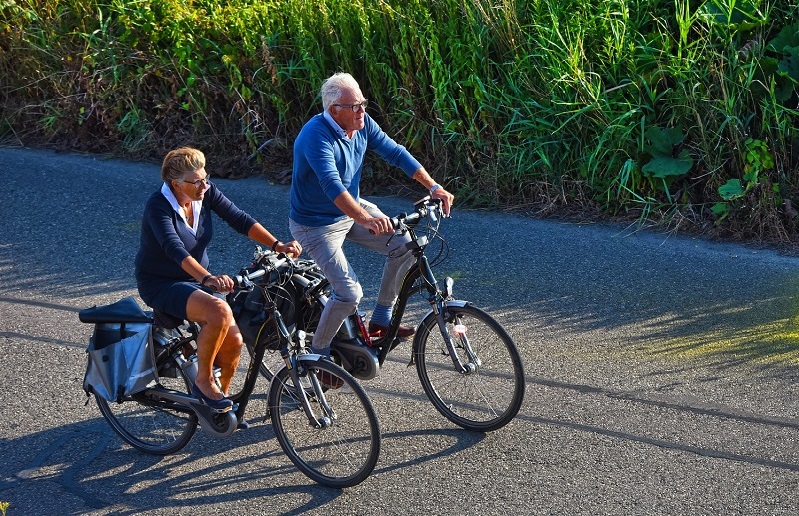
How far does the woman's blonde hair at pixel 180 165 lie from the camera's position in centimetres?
542

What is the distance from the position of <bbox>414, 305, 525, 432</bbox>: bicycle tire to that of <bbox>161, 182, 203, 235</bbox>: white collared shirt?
4.26 ft

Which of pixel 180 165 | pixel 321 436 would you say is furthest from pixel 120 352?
pixel 321 436

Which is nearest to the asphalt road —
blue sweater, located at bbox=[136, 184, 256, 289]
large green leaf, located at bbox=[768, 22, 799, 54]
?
blue sweater, located at bbox=[136, 184, 256, 289]

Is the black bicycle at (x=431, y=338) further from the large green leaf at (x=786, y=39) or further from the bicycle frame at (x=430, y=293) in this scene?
the large green leaf at (x=786, y=39)

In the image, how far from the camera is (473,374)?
5910 mm

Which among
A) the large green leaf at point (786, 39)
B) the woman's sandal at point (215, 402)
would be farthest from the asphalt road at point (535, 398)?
the large green leaf at point (786, 39)

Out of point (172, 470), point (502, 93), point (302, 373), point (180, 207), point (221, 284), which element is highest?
point (502, 93)

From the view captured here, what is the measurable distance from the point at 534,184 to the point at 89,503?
18.1ft

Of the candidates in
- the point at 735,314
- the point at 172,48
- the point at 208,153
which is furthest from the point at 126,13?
the point at 735,314

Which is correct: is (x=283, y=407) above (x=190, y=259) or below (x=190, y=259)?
below

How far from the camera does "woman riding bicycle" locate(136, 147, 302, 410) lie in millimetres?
5391

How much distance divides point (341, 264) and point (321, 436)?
0.95 m

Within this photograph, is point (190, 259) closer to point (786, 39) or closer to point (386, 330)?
point (386, 330)

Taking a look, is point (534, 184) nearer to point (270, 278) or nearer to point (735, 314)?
point (735, 314)
